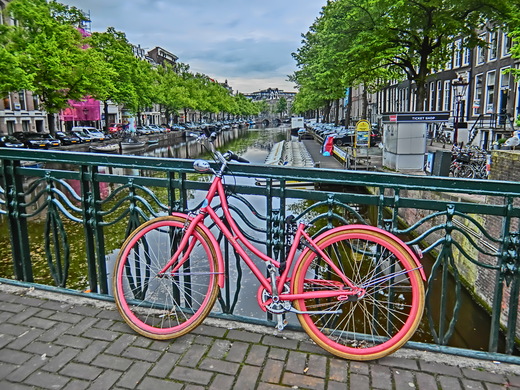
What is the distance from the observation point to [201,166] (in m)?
3.36

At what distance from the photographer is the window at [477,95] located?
98.0 ft

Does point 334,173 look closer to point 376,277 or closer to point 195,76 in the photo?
point 376,277

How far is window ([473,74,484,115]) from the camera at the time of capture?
2988cm

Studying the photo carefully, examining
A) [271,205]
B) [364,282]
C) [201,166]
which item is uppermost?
[201,166]

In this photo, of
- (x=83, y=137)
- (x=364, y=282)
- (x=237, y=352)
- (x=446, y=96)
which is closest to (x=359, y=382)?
(x=364, y=282)

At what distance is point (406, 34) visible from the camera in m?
18.9

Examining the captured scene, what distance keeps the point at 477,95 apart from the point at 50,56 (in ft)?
97.7

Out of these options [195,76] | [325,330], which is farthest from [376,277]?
[195,76]

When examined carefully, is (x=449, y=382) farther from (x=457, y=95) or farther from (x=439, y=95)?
(x=439, y=95)

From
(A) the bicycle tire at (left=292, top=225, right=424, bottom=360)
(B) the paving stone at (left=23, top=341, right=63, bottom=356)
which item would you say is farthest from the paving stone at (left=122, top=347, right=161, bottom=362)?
(A) the bicycle tire at (left=292, top=225, right=424, bottom=360)

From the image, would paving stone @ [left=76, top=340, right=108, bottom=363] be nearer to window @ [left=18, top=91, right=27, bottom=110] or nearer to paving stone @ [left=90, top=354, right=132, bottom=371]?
paving stone @ [left=90, top=354, right=132, bottom=371]

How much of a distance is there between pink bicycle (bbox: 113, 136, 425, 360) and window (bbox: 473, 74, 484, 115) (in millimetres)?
30430

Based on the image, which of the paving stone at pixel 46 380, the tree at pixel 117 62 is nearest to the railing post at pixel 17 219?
the paving stone at pixel 46 380

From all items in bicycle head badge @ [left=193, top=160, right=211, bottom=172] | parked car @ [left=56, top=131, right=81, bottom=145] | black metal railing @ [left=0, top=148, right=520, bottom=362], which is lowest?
parked car @ [left=56, top=131, right=81, bottom=145]
